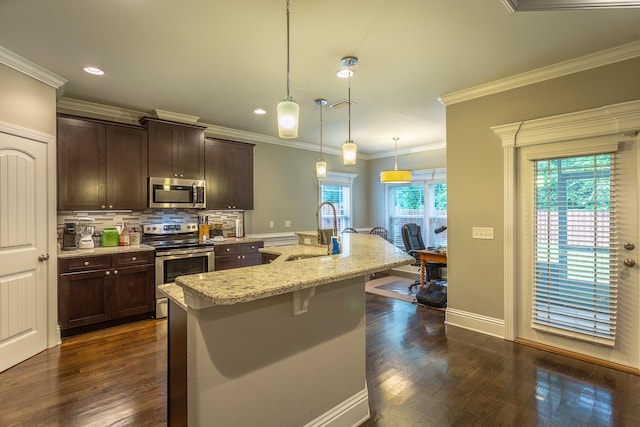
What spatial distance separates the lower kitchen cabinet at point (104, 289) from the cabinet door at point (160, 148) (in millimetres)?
1080

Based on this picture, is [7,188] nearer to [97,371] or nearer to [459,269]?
[97,371]

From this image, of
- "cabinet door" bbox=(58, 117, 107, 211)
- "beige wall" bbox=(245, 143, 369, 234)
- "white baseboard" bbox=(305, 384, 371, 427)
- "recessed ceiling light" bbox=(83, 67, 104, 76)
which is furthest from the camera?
"beige wall" bbox=(245, 143, 369, 234)

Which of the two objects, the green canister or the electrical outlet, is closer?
the electrical outlet

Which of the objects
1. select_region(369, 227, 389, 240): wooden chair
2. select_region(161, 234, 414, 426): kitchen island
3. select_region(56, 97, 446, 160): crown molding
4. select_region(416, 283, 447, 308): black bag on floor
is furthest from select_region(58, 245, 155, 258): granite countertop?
select_region(369, 227, 389, 240): wooden chair

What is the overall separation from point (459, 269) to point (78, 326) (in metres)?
4.24

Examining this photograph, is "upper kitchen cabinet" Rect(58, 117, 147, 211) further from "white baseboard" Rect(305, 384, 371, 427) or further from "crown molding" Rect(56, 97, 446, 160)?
"white baseboard" Rect(305, 384, 371, 427)

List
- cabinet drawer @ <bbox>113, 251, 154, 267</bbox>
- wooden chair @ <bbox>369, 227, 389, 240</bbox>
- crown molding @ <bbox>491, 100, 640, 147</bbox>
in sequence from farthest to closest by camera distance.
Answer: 1. wooden chair @ <bbox>369, 227, 389, 240</bbox>
2. cabinet drawer @ <bbox>113, 251, 154, 267</bbox>
3. crown molding @ <bbox>491, 100, 640, 147</bbox>

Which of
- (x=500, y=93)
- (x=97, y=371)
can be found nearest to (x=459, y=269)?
(x=500, y=93)

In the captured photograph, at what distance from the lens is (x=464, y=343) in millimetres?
3262

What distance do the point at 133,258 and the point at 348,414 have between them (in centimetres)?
306

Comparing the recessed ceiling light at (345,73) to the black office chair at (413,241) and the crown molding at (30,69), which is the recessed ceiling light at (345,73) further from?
the black office chair at (413,241)

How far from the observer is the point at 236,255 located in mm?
4727

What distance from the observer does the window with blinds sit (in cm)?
282

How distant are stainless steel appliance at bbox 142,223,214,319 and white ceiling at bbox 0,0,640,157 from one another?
1.71 m
